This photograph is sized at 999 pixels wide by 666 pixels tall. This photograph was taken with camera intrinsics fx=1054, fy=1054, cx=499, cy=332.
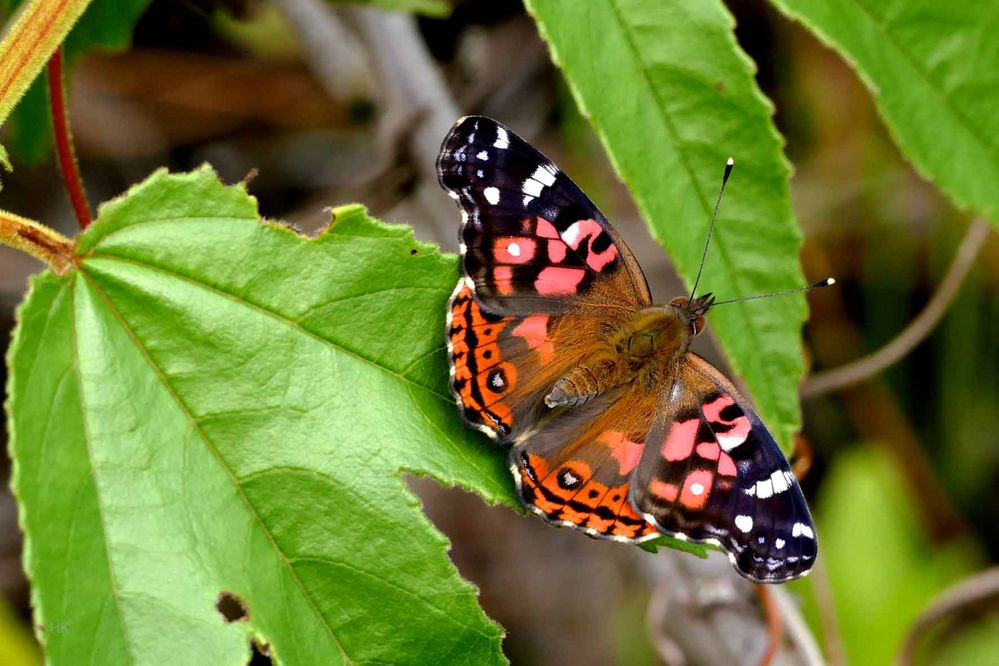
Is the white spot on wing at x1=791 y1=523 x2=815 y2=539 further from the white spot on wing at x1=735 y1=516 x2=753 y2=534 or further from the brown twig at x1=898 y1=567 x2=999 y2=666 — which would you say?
the brown twig at x1=898 y1=567 x2=999 y2=666

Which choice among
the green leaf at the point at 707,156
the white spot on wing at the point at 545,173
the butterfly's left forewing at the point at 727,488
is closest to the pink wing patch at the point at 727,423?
the butterfly's left forewing at the point at 727,488

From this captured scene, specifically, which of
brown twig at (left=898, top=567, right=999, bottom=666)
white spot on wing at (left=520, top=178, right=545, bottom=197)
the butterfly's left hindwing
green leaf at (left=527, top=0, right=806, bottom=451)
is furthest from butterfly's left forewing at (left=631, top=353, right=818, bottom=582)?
brown twig at (left=898, top=567, right=999, bottom=666)

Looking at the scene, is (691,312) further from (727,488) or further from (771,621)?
(771,621)

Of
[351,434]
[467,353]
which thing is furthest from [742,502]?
[351,434]

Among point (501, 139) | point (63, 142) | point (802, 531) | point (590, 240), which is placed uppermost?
point (63, 142)

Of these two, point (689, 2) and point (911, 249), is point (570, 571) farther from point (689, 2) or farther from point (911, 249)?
point (689, 2)

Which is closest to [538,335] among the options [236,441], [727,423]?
[727,423]

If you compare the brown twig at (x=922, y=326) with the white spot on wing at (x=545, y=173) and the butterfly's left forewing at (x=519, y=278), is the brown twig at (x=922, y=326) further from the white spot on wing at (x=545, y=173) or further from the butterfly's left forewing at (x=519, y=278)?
the white spot on wing at (x=545, y=173)
